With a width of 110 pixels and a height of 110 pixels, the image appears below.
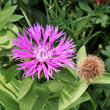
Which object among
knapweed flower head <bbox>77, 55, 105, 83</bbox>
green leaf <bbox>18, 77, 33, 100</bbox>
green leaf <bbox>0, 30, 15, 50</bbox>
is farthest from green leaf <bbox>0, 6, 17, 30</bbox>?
knapweed flower head <bbox>77, 55, 105, 83</bbox>

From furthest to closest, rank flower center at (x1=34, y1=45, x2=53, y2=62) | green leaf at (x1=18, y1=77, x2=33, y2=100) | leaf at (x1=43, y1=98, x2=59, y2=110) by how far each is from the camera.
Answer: leaf at (x1=43, y1=98, x2=59, y2=110)
flower center at (x1=34, y1=45, x2=53, y2=62)
green leaf at (x1=18, y1=77, x2=33, y2=100)

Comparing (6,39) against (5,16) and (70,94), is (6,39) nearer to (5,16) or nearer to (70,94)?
(5,16)

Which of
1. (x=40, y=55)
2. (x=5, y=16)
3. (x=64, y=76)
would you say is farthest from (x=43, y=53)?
(x=5, y=16)

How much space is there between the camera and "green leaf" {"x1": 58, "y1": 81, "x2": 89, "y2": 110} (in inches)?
31.9

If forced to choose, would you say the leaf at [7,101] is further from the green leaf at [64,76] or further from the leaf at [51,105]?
the green leaf at [64,76]

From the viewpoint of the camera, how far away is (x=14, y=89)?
97 cm

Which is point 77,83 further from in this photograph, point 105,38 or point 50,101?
point 105,38

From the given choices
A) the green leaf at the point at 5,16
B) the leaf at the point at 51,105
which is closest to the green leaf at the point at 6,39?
the green leaf at the point at 5,16

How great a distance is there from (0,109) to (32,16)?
91 cm

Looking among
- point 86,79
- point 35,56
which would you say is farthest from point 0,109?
point 86,79

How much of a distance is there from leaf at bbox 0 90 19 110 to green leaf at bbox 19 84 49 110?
0.14 metres

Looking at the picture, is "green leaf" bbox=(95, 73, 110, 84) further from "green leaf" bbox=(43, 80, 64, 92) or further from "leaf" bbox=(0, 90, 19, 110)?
"leaf" bbox=(0, 90, 19, 110)

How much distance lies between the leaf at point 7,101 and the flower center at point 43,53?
26 cm

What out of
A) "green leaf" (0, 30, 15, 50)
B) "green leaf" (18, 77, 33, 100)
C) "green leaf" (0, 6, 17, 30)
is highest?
"green leaf" (0, 6, 17, 30)
